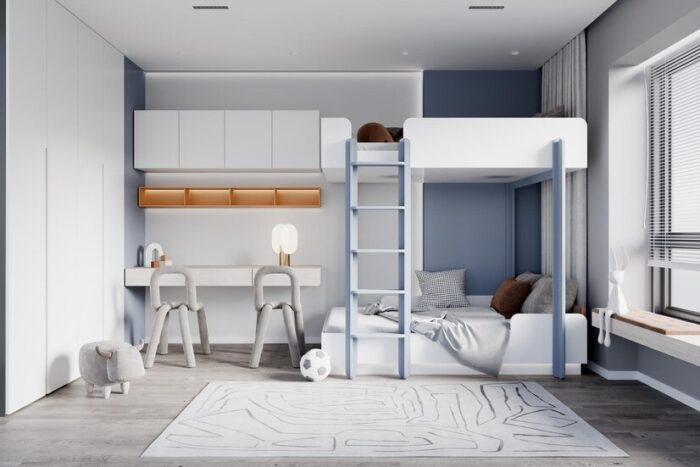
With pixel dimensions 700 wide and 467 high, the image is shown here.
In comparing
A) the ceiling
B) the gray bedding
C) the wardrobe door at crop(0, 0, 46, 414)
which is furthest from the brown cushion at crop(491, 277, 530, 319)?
the wardrobe door at crop(0, 0, 46, 414)

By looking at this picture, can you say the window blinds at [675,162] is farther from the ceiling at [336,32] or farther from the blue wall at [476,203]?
the blue wall at [476,203]

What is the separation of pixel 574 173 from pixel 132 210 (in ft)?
13.3

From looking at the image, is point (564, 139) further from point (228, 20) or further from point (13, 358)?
point (13, 358)

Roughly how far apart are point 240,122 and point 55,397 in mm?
2882

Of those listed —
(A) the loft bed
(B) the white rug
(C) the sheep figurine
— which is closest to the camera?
(B) the white rug

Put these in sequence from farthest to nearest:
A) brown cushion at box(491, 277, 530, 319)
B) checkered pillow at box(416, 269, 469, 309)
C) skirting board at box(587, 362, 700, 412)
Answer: checkered pillow at box(416, 269, 469, 309) < brown cushion at box(491, 277, 530, 319) < skirting board at box(587, 362, 700, 412)

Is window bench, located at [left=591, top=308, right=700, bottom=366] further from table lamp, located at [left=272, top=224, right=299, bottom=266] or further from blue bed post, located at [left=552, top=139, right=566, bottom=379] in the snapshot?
table lamp, located at [left=272, top=224, right=299, bottom=266]

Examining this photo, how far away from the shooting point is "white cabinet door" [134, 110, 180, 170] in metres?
5.68

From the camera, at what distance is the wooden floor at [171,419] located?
9.42 ft

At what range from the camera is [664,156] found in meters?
4.31

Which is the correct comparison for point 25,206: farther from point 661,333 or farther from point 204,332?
point 661,333

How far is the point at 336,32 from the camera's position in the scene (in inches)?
191

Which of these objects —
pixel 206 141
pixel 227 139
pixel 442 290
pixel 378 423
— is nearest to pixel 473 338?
pixel 442 290

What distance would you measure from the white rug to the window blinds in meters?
1.37
